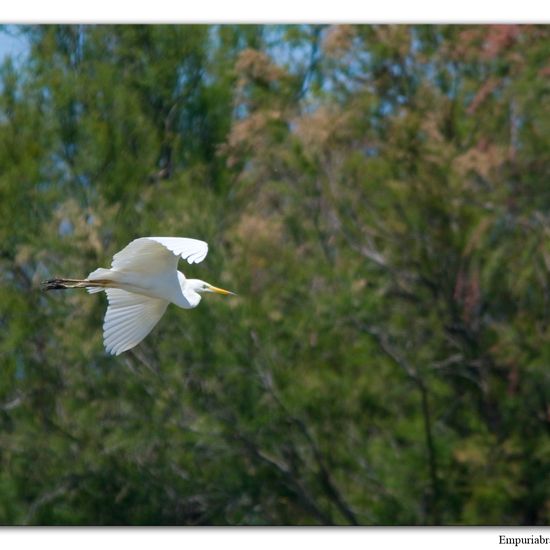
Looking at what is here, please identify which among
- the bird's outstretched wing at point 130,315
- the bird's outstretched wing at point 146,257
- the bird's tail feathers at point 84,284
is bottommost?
the bird's outstretched wing at point 130,315

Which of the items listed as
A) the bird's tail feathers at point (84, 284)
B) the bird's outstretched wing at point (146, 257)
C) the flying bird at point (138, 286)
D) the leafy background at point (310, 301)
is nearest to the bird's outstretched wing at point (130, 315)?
the flying bird at point (138, 286)

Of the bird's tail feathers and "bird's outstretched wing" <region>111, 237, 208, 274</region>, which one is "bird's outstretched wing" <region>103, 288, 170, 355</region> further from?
"bird's outstretched wing" <region>111, 237, 208, 274</region>

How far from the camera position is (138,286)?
452 centimetres

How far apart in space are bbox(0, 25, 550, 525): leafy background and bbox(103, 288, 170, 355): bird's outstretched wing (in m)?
2.36

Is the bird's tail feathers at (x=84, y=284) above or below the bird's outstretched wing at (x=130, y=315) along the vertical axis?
above

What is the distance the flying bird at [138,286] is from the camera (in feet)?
14.5

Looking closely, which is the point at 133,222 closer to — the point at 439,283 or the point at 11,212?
the point at 11,212

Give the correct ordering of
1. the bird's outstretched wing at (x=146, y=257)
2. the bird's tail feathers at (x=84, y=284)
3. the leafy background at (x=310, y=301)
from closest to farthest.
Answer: the bird's outstretched wing at (x=146, y=257) → the bird's tail feathers at (x=84, y=284) → the leafy background at (x=310, y=301)

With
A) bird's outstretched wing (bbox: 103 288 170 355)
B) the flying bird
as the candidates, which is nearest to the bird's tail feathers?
the flying bird

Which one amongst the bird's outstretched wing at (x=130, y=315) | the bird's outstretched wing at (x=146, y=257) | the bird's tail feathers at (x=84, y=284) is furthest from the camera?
the bird's outstretched wing at (x=130, y=315)

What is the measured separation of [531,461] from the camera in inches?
310

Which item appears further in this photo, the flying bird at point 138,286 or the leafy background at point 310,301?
the leafy background at point 310,301

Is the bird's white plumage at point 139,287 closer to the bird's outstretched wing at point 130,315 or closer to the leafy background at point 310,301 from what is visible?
the bird's outstretched wing at point 130,315

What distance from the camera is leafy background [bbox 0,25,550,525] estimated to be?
7453 mm
